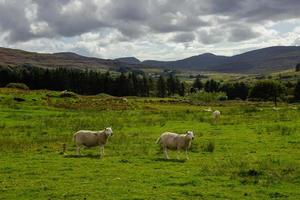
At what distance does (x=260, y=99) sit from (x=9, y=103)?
104556 millimetres

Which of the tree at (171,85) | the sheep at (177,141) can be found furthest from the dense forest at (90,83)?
the sheep at (177,141)

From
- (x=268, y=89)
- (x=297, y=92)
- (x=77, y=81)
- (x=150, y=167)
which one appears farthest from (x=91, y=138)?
(x=297, y=92)

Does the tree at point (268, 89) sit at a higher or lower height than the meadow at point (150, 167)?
lower

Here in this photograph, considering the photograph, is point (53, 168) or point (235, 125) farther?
point (235, 125)

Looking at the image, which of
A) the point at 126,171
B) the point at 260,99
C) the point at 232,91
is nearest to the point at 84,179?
the point at 126,171

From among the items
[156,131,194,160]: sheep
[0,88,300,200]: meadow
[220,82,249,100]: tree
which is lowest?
[220,82,249,100]: tree

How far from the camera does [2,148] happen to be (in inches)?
1199

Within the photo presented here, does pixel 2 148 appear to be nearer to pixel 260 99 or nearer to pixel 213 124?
pixel 213 124

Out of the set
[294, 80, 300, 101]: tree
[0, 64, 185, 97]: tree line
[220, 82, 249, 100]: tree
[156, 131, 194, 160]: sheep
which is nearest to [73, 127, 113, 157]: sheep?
[156, 131, 194, 160]: sheep

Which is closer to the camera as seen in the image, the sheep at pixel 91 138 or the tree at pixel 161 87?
the sheep at pixel 91 138

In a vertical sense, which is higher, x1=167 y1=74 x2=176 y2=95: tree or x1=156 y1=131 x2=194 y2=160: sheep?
x1=156 y1=131 x2=194 y2=160: sheep

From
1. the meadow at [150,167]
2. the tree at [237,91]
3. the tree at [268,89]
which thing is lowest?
the tree at [237,91]

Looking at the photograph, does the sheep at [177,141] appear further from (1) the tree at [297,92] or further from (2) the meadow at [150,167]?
(1) the tree at [297,92]

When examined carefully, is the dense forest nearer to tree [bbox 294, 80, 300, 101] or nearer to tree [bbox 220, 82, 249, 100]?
tree [bbox 294, 80, 300, 101]
